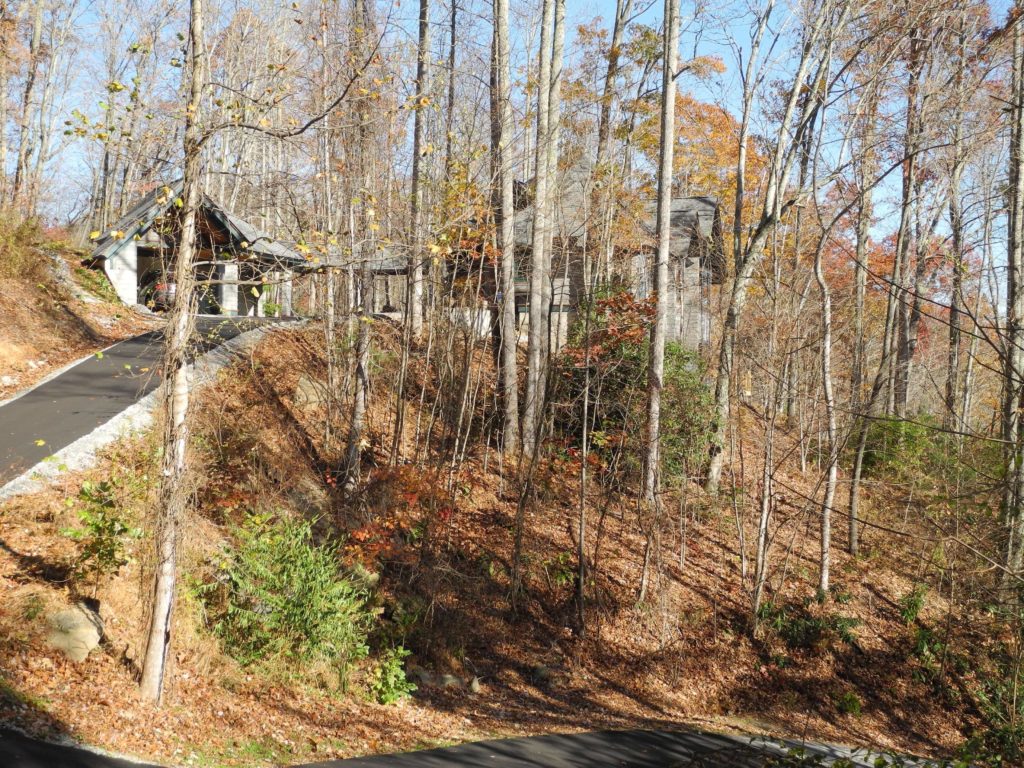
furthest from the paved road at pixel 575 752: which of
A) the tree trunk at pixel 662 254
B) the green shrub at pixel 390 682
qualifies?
the tree trunk at pixel 662 254

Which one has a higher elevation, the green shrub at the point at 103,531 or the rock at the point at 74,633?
the green shrub at the point at 103,531

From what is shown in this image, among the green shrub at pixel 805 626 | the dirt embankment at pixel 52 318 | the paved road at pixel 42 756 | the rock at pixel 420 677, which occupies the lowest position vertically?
the green shrub at pixel 805 626

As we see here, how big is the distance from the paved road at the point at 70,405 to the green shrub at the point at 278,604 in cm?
234

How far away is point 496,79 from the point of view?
17.1m

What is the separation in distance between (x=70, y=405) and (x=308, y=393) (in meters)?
4.45

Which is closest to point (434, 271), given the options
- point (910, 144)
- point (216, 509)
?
point (216, 509)

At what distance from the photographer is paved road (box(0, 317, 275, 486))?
10.4 metres

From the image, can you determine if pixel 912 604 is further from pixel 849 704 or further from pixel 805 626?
pixel 849 704

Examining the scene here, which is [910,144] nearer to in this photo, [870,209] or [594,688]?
[870,209]

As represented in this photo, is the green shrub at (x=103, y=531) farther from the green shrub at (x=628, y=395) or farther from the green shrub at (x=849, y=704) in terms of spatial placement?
the green shrub at (x=849, y=704)

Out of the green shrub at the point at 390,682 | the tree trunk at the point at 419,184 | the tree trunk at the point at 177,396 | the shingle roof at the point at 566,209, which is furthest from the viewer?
the shingle roof at the point at 566,209

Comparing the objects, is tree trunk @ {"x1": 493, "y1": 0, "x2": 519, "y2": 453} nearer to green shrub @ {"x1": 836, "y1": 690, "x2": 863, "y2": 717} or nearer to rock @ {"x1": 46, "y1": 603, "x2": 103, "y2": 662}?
green shrub @ {"x1": 836, "y1": 690, "x2": 863, "y2": 717}

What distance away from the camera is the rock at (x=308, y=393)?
1534 cm

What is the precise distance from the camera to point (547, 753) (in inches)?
342
